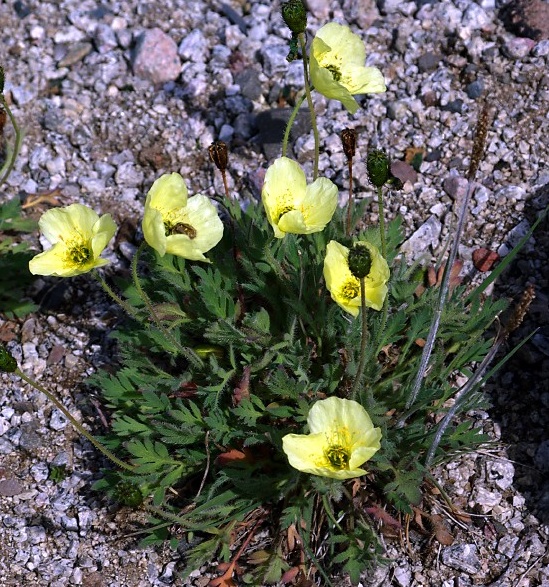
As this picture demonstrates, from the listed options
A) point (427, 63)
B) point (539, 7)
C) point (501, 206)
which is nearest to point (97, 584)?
point (501, 206)

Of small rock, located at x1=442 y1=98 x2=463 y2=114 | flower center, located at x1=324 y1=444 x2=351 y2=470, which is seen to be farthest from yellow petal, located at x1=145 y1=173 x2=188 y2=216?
small rock, located at x1=442 y1=98 x2=463 y2=114

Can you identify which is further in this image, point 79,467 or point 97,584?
point 79,467

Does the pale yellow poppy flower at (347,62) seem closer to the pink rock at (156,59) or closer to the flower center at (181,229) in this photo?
the flower center at (181,229)

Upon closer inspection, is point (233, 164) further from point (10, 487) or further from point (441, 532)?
point (441, 532)

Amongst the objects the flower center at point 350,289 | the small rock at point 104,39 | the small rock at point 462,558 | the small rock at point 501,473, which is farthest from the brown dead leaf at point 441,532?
the small rock at point 104,39

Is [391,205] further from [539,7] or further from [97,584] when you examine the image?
[97,584]

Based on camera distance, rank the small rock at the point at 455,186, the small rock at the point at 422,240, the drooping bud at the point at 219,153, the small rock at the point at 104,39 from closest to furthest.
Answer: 1. the drooping bud at the point at 219,153
2. the small rock at the point at 422,240
3. the small rock at the point at 455,186
4. the small rock at the point at 104,39
